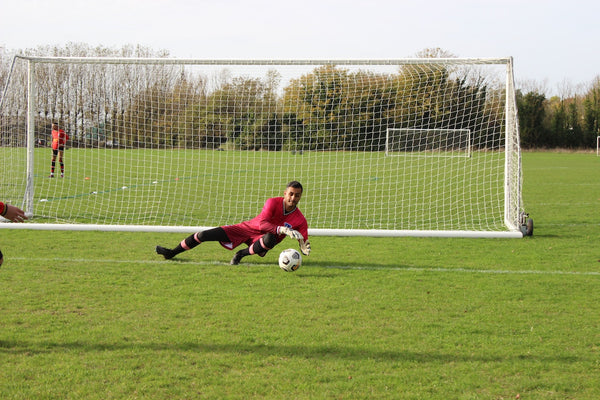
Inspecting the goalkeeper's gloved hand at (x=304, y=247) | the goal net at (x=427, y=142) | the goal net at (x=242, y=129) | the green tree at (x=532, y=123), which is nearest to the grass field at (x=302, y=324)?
the goalkeeper's gloved hand at (x=304, y=247)

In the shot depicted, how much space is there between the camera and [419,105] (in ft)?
51.4

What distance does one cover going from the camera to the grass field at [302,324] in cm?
383

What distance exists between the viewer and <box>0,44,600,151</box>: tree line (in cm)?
1328

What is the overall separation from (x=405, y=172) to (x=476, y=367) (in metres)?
18.9

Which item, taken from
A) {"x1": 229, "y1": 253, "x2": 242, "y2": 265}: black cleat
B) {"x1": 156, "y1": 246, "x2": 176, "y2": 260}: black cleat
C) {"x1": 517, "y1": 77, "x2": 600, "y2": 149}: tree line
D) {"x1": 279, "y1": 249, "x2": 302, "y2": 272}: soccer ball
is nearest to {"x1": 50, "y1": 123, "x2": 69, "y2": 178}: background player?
{"x1": 156, "y1": 246, "x2": 176, "y2": 260}: black cleat

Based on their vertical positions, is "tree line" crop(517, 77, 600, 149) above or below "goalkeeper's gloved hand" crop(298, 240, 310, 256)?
above

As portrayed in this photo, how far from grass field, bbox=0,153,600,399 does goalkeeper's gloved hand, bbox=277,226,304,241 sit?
0.53 m

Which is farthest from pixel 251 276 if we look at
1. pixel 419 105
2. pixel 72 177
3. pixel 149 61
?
pixel 72 177

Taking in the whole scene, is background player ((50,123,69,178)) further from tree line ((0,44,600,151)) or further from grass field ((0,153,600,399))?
grass field ((0,153,600,399))

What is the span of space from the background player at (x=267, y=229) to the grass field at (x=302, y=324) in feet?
0.95

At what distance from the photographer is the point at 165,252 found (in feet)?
24.8

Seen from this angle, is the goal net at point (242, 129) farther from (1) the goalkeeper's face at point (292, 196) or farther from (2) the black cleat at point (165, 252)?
(1) the goalkeeper's face at point (292, 196)

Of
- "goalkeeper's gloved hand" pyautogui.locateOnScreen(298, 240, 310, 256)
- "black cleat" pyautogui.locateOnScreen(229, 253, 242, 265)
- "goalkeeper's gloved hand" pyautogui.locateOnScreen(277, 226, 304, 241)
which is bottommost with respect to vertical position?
"black cleat" pyautogui.locateOnScreen(229, 253, 242, 265)

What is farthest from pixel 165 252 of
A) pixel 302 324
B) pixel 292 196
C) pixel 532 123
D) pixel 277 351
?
pixel 532 123
